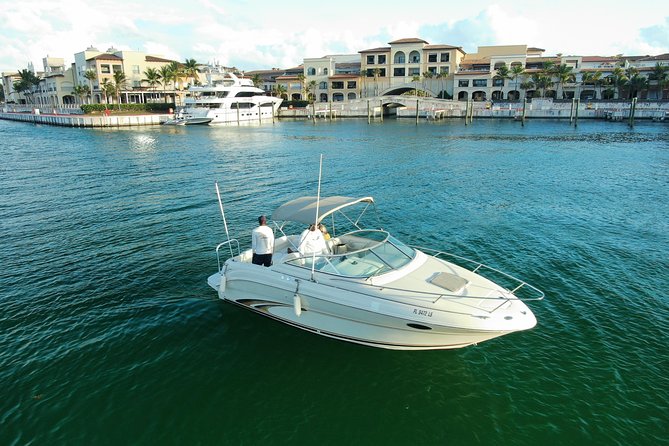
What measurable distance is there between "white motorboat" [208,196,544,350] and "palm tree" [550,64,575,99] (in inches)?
4015

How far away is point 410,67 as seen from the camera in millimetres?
110625

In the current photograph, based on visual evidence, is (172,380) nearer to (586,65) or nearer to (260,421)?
(260,421)

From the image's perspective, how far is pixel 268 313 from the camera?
11570mm

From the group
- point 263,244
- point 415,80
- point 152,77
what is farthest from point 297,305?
point 415,80

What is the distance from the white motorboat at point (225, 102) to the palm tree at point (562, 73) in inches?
2583

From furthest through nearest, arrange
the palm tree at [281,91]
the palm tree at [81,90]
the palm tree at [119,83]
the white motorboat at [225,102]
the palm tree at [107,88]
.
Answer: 1. the palm tree at [281,91]
2. the palm tree at [81,90]
3. the palm tree at [107,88]
4. the palm tree at [119,83]
5. the white motorboat at [225,102]

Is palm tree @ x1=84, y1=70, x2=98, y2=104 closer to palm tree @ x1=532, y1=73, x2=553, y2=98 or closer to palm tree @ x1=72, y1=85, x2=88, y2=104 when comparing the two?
palm tree @ x1=72, y1=85, x2=88, y2=104

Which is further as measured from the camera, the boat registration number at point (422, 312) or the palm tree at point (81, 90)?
the palm tree at point (81, 90)

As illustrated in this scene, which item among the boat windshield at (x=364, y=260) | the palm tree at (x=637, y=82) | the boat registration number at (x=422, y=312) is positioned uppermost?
the palm tree at (x=637, y=82)

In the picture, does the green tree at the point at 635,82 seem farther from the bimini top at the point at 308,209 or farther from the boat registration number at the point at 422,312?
the boat registration number at the point at 422,312

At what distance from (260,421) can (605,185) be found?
3010 cm

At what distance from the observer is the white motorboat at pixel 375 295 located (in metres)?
9.32

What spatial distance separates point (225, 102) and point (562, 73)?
72.8 meters

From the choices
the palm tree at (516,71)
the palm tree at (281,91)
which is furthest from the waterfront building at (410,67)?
the palm tree at (281,91)
